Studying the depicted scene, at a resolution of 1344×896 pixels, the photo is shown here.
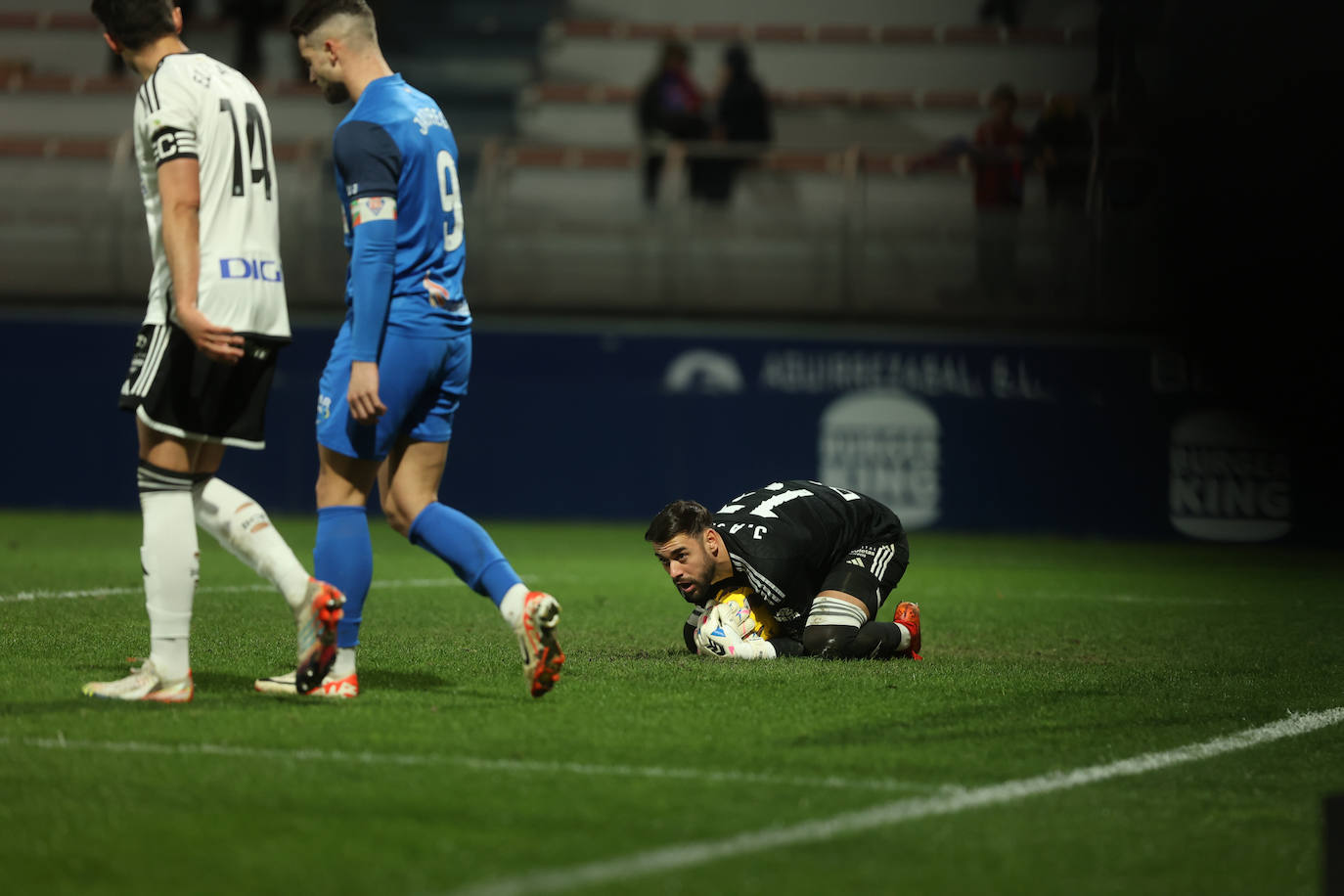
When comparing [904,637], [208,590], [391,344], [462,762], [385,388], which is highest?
[391,344]

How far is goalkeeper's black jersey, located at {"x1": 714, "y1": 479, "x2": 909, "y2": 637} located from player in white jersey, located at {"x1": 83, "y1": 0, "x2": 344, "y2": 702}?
79.6 inches

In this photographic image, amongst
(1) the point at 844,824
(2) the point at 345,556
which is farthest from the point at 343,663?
(1) the point at 844,824

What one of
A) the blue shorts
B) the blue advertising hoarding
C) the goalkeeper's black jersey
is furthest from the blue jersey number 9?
the blue advertising hoarding

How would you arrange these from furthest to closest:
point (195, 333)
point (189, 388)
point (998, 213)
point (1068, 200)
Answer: point (998, 213), point (1068, 200), point (189, 388), point (195, 333)

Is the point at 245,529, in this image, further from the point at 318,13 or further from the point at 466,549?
the point at 318,13

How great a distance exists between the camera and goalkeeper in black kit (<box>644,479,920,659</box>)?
663 cm

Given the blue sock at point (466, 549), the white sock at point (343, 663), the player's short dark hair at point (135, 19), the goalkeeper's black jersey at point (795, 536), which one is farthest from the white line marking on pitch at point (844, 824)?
the player's short dark hair at point (135, 19)

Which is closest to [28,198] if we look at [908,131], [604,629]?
[908,131]

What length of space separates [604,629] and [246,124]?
334 cm

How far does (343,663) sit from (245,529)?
0.53 metres

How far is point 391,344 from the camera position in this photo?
5.29 m

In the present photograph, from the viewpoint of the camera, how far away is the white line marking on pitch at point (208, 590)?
8.64 metres

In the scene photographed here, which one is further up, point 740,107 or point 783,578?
point 740,107

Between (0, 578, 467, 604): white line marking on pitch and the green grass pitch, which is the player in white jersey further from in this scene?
(0, 578, 467, 604): white line marking on pitch
